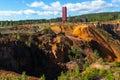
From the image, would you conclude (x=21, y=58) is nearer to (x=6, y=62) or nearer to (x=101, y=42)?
(x=6, y=62)

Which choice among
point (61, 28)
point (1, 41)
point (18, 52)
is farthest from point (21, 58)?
point (61, 28)

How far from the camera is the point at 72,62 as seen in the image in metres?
60.6

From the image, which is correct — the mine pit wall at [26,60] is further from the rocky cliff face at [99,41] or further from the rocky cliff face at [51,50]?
the rocky cliff face at [99,41]

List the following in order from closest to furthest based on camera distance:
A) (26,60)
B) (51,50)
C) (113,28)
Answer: (26,60)
(51,50)
(113,28)

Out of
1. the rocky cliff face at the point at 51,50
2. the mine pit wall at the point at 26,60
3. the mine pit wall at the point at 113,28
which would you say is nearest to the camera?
the mine pit wall at the point at 26,60

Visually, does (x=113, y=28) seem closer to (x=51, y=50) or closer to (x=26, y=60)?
(x=51, y=50)

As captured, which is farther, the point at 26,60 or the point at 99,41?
the point at 99,41

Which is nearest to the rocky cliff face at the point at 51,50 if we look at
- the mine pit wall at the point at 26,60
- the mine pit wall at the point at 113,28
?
the mine pit wall at the point at 26,60

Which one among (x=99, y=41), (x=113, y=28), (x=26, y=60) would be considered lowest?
(x=113, y=28)

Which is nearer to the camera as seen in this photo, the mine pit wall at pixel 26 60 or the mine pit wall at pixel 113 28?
the mine pit wall at pixel 26 60

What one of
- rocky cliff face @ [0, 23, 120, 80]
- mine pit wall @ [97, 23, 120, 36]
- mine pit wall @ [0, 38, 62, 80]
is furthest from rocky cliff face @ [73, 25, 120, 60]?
mine pit wall @ [97, 23, 120, 36]

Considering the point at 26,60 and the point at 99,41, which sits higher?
the point at 99,41

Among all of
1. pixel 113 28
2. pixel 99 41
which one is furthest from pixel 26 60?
pixel 113 28

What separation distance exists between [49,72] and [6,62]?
31.5 feet
